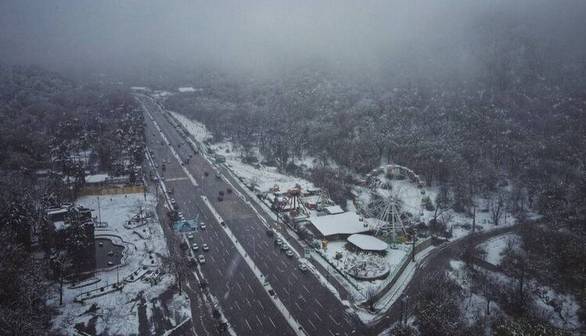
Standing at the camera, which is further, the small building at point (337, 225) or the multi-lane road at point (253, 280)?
the small building at point (337, 225)

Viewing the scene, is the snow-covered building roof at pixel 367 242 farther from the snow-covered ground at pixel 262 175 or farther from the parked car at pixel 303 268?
the snow-covered ground at pixel 262 175

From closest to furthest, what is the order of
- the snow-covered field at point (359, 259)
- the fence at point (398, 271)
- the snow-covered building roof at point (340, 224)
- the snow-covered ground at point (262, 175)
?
the fence at point (398, 271) < the snow-covered field at point (359, 259) < the snow-covered building roof at point (340, 224) < the snow-covered ground at point (262, 175)

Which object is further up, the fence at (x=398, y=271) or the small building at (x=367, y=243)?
the small building at (x=367, y=243)

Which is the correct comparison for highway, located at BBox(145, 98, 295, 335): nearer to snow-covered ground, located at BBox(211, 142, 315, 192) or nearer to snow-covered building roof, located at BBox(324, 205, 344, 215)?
snow-covered ground, located at BBox(211, 142, 315, 192)

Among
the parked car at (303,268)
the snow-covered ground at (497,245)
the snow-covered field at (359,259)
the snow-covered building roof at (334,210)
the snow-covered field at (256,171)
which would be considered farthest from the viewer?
the snow-covered field at (256,171)

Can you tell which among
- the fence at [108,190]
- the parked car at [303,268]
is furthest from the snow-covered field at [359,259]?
the fence at [108,190]

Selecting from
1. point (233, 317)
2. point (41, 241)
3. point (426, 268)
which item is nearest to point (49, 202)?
point (41, 241)
